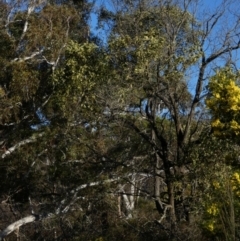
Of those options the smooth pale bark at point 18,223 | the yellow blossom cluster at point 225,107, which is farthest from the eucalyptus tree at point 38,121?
the yellow blossom cluster at point 225,107

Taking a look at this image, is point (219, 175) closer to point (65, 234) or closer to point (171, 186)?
point (171, 186)

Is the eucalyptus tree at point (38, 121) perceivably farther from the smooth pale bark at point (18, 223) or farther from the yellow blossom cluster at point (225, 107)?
the yellow blossom cluster at point (225, 107)

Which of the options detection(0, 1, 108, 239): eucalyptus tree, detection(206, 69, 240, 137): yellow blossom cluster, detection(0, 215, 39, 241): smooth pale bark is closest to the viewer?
detection(206, 69, 240, 137): yellow blossom cluster

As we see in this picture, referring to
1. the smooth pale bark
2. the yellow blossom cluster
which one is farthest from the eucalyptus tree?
the yellow blossom cluster

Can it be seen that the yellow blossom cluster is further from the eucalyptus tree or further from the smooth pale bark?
the smooth pale bark

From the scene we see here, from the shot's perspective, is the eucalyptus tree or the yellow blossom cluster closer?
the yellow blossom cluster

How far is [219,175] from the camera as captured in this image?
1022 cm

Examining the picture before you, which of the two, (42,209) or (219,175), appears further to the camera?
(42,209)

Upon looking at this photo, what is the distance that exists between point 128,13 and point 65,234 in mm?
5458

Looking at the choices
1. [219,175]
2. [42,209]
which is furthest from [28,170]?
[219,175]

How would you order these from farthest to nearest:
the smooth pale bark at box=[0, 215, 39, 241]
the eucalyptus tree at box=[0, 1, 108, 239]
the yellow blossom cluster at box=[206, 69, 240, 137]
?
the eucalyptus tree at box=[0, 1, 108, 239]
the smooth pale bark at box=[0, 215, 39, 241]
the yellow blossom cluster at box=[206, 69, 240, 137]

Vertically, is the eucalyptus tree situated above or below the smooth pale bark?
above

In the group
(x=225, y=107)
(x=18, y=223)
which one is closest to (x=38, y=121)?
(x=18, y=223)

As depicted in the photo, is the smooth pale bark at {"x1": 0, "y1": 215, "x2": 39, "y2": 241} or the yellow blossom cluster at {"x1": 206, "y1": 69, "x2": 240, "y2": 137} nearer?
the yellow blossom cluster at {"x1": 206, "y1": 69, "x2": 240, "y2": 137}
